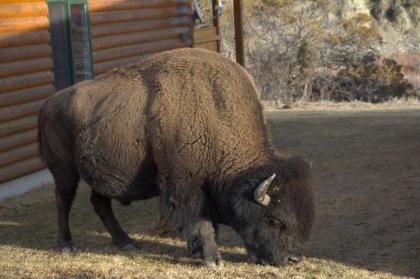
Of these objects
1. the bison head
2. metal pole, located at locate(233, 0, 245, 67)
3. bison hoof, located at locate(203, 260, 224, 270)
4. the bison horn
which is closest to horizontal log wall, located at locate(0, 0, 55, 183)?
bison hoof, located at locate(203, 260, 224, 270)

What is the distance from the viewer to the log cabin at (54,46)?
405 inches

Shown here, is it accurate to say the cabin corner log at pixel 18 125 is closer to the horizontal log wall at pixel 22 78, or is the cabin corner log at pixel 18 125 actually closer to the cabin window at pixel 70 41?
the horizontal log wall at pixel 22 78

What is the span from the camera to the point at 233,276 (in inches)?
263

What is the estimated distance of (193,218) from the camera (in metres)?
7.12

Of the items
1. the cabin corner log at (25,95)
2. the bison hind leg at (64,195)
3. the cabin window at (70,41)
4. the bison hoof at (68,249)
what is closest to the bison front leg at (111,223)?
the bison hind leg at (64,195)

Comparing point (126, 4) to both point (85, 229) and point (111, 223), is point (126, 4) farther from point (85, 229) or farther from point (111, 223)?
point (111, 223)

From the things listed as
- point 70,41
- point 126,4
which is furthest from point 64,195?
point 126,4

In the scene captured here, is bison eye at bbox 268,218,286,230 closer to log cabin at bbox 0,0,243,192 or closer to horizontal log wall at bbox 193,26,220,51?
log cabin at bbox 0,0,243,192

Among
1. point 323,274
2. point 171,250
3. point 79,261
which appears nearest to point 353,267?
point 323,274

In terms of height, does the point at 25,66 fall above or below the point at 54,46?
below

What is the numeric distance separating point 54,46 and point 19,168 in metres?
2.00

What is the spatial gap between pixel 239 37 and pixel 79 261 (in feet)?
29.7

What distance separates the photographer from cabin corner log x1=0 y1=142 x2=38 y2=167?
1021 cm

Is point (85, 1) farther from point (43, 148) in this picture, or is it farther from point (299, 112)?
A: point (299, 112)
